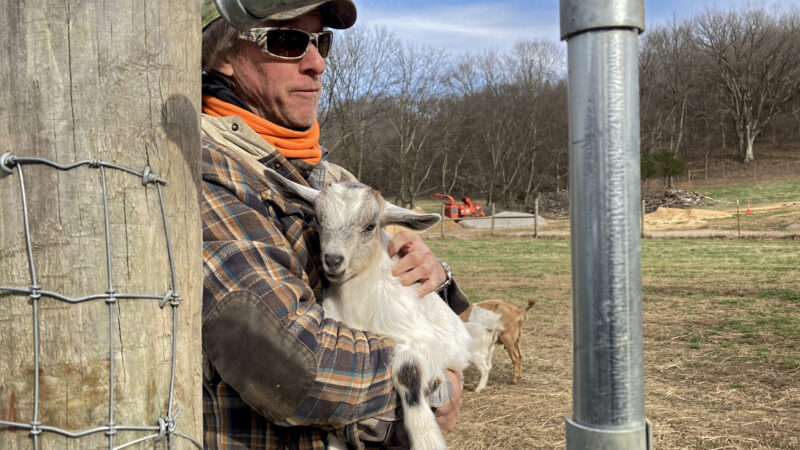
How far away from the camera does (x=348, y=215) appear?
104 inches

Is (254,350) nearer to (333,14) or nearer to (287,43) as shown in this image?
(287,43)

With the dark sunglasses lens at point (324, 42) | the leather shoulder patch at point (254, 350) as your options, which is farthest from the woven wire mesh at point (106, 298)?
the dark sunglasses lens at point (324, 42)

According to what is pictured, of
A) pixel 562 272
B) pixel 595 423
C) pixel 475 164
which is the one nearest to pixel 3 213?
pixel 595 423

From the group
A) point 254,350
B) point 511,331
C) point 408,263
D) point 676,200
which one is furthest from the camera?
point 676,200

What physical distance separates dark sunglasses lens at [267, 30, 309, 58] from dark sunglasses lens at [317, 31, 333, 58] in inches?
7.4

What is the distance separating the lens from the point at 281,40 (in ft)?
7.82

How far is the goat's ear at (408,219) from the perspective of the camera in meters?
2.84

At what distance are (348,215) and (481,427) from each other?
392cm

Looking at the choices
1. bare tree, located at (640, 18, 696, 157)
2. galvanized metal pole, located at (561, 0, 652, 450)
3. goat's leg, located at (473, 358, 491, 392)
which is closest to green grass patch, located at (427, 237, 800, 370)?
goat's leg, located at (473, 358, 491, 392)

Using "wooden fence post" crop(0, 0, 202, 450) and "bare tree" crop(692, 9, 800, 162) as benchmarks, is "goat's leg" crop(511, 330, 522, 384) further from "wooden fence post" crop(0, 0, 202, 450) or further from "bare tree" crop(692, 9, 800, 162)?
"bare tree" crop(692, 9, 800, 162)

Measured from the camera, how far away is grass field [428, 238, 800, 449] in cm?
564

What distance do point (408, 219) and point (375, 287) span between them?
372 millimetres

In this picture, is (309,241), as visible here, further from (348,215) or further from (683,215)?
(683,215)

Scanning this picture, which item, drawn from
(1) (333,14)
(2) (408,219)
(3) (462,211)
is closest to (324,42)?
(1) (333,14)
